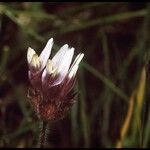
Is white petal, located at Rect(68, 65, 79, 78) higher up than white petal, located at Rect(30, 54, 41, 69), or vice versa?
white petal, located at Rect(30, 54, 41, 69)

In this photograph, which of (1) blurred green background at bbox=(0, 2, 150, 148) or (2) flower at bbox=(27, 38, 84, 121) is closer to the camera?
(2) flower at bbox=(27, 38, 84, 121)

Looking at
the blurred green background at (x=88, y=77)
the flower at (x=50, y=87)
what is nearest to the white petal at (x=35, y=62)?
the flower at (x=50, y=87)

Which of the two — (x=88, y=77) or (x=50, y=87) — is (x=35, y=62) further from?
(x=88, y=77)

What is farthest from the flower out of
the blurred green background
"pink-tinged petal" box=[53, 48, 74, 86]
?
the blurred green background

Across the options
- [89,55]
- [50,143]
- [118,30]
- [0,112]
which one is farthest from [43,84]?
[118,30]

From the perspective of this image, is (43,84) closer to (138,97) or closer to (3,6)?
(138,97)

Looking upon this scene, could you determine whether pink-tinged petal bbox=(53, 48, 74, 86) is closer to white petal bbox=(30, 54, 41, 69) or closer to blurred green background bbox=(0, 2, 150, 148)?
white petal bbox=(30, 54, 41, 69)
